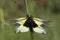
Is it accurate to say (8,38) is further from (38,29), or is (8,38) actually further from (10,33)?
(38,29)

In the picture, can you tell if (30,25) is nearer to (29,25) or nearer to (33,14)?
(29,25)

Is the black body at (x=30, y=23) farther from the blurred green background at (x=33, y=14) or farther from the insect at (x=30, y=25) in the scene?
the blurred green background at (x=33, y=14)

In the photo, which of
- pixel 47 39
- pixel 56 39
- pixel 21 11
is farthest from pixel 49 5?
pixel 47 39

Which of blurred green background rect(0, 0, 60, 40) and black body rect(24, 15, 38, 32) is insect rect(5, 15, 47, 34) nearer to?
black body rect(24, 15, 38, 32)

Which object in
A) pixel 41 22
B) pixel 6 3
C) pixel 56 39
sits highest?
pixel 41 22

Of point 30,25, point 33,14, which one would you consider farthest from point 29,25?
point 33,14

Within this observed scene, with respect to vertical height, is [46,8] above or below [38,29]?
below

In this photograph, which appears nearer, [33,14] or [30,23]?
[30,23]

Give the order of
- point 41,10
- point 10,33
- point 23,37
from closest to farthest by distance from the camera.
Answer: point 23,37
point 10,33
point 41,10
